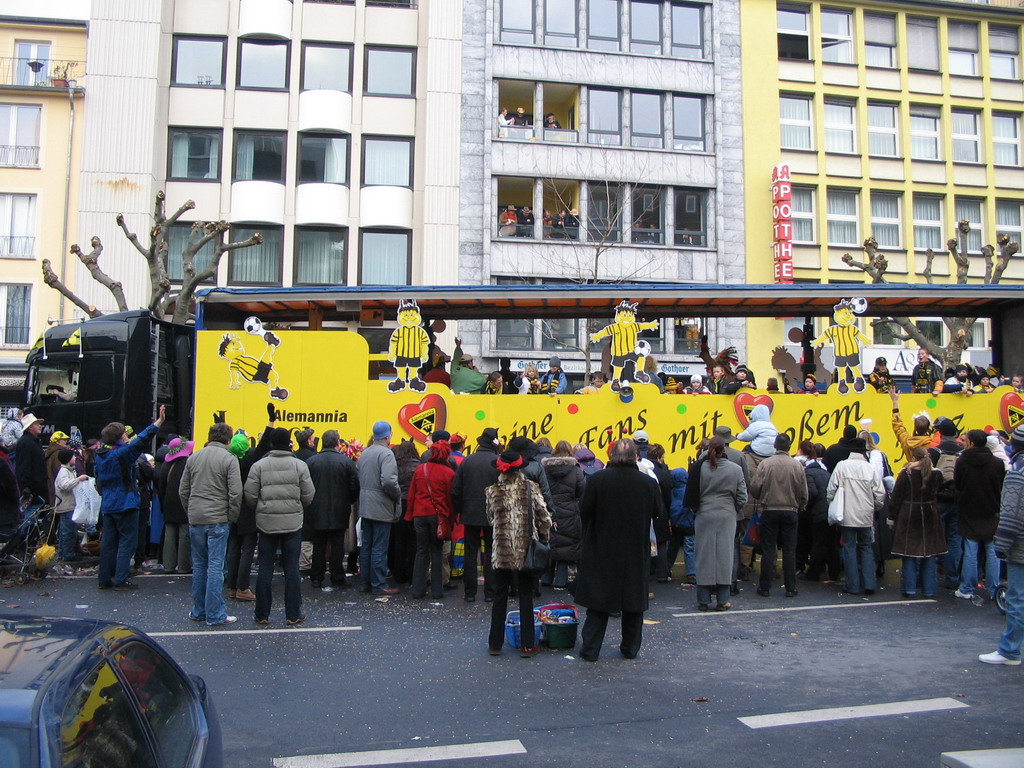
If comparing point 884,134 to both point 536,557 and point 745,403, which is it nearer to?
point 745,403

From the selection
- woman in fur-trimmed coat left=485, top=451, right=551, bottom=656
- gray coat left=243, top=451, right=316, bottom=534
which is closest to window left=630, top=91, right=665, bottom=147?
gray coat left=243, top=451, right=316, bottom=534

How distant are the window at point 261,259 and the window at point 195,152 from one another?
2349 millimetres

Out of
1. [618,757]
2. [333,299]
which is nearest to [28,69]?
[333,299]

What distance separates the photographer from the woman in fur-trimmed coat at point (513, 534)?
298 inches

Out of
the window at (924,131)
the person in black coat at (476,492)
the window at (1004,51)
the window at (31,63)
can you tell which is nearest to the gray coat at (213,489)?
the person in black coat at (476,492)

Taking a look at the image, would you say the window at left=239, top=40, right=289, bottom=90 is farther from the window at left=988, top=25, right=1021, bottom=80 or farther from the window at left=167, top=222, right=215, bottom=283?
the window at left=988, top=25, right=1021, bottom=80

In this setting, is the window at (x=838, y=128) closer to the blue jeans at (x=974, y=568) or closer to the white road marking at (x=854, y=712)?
the blue jeans at (x=974, y=568)

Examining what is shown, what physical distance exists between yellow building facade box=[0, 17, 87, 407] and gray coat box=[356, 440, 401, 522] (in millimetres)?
22595

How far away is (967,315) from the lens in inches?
579

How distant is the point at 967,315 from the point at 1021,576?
863 cm

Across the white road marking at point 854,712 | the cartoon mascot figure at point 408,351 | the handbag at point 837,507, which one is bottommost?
the white road marking at point 854,712

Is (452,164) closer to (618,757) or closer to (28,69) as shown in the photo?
(28,69)

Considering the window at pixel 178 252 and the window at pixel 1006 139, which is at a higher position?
the window at pixel 1006 139

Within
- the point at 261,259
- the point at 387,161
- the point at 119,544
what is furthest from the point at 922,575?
the point at 261,259
